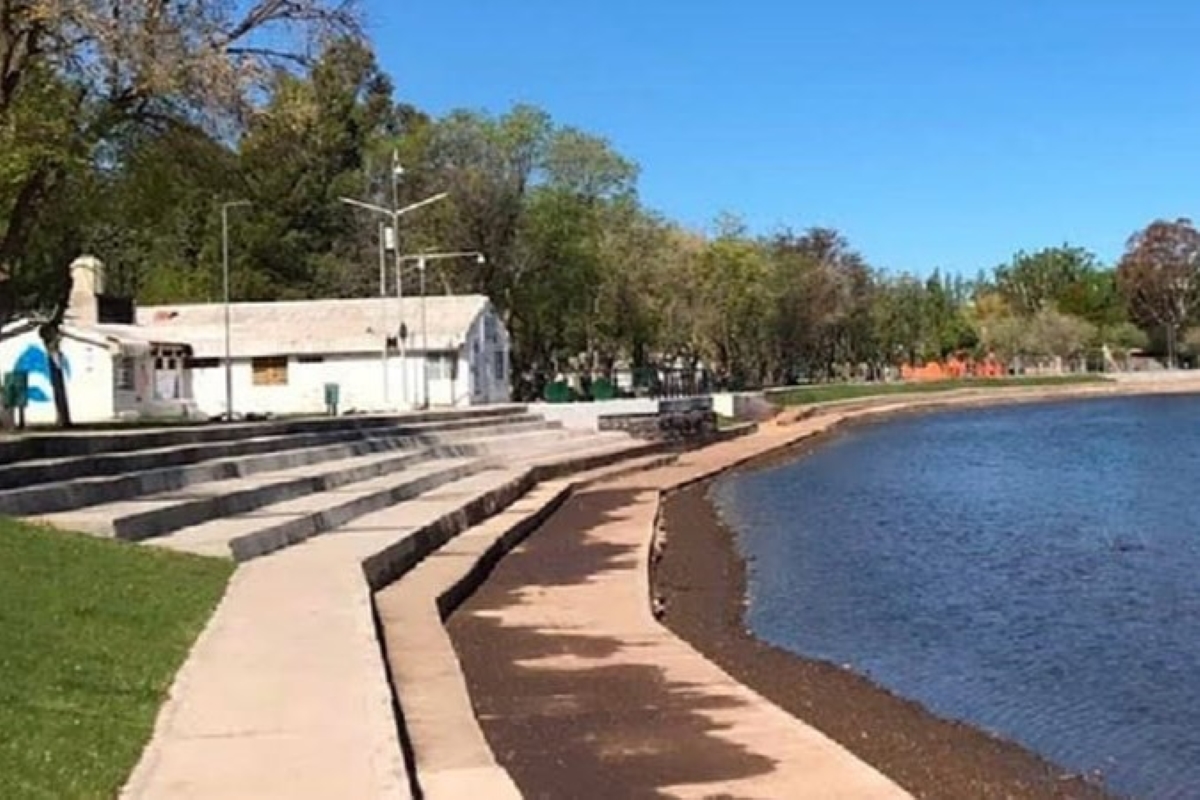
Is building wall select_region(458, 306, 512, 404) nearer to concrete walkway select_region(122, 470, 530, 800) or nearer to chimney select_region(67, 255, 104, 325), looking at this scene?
chimney select_region(67, 255, 104, 325)

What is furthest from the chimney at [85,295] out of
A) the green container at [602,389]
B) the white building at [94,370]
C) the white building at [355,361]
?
the green container at [602,389]

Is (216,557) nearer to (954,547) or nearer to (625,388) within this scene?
(954,547)

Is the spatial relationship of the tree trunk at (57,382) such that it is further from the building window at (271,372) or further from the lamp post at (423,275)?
the building window at (271,372)

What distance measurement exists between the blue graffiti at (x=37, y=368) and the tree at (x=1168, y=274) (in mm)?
121809

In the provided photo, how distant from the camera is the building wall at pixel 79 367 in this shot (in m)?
53.6

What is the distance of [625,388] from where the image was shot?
300 feet

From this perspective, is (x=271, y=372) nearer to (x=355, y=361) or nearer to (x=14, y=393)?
(x=355, y=361)

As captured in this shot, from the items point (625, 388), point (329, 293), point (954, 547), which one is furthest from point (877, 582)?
point (329, 293)

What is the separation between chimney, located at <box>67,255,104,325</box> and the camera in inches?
2411

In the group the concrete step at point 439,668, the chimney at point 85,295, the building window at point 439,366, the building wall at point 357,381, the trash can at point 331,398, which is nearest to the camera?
the concrete step at point 439,668

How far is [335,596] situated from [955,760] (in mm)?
5648

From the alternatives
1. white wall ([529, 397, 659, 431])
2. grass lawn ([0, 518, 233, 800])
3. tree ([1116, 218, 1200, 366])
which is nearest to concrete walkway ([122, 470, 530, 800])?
grass lawn ([0, 518, 233, 800])

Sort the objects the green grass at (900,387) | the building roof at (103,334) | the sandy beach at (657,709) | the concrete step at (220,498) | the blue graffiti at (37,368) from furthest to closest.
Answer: the green grass at (900,387), the blue graffiti at (37,368), the building roof at (103,334), the concrete step at (220,498), the sandy beach at (657,709)

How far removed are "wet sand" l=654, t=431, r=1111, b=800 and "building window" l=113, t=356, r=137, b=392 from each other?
3402 centimetres
